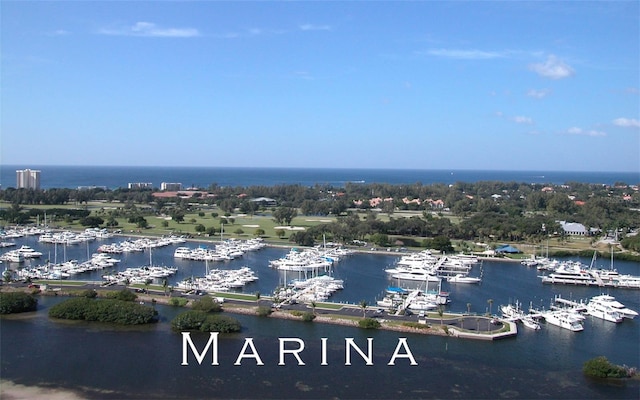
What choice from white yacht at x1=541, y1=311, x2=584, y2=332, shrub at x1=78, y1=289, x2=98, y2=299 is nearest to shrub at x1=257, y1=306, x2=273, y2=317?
shrub at x1=78, y1=289, x2=98, y2=299

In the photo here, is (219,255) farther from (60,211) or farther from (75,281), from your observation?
(60,211)

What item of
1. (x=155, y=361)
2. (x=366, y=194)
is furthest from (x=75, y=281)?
(x=366, y=194)

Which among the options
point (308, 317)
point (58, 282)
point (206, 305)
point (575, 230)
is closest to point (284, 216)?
point (575, 230)

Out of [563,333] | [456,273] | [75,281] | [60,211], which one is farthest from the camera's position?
[60,211]

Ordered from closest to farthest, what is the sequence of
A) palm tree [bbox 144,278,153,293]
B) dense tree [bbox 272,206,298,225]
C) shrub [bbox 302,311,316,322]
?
shrub [bbox 302,311,316,322] < palm tree [bbox 144,278,153,293] < dense tree [bbox 272,206,298,225]

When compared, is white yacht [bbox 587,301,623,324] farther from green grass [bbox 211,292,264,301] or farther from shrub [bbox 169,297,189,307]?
shrub [bbox 169,297,189,307]

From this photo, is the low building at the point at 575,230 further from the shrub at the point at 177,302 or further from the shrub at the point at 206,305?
the shrub at the point at 177,302
